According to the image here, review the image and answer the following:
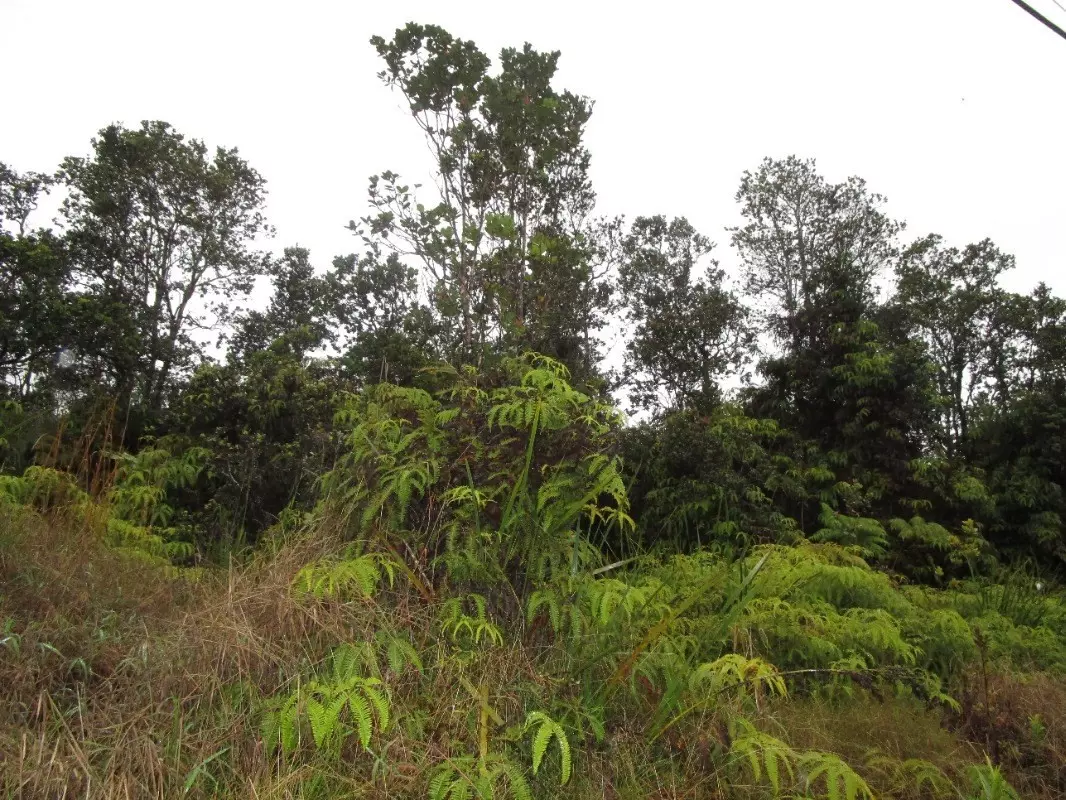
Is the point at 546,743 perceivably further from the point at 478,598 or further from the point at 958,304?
the point at 958,304

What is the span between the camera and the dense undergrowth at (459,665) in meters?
2.27

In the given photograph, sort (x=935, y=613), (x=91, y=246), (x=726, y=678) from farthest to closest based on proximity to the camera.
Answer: (x=91, y=246) < (x=935, y=613) < (x=726, y=678)

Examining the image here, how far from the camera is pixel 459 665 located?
264 centimetres

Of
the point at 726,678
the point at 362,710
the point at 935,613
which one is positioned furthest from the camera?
the point at 935,613

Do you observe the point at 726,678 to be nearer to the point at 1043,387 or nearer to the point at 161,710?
the point at 161,710

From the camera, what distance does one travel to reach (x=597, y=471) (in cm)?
314

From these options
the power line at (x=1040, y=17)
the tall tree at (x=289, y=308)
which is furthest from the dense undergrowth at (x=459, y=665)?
the tall tree at (x=289, y=308)

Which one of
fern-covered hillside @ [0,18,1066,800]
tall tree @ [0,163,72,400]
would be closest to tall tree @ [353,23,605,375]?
fern-covered hillside @ [0,18,1066,800]

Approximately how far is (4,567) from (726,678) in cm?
293

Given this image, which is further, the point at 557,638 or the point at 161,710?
the point at 557,638

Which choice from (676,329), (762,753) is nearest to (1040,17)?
(762,753)

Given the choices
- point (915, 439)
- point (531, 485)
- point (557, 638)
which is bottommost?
point (557, 638)

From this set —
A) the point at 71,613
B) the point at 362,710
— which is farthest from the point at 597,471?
the point at 71,613

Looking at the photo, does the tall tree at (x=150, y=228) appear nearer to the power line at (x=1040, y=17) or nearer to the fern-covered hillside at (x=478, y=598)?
the fern-covered hillside at (x=478, y=598)
